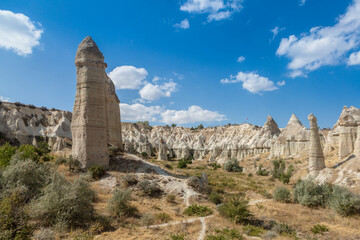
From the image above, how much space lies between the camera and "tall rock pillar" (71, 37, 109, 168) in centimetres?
1557

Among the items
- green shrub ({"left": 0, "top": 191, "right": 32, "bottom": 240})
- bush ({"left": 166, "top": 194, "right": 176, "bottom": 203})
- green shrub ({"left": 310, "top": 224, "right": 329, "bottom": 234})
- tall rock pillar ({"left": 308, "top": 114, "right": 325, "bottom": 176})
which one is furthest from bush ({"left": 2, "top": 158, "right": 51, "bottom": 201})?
tall rock pillar ({"left": 308, "top": 114, "right": 325, "bottom": 176})

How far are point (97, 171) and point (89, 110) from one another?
4369 millimetres

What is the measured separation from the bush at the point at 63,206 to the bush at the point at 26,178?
1.18 metres

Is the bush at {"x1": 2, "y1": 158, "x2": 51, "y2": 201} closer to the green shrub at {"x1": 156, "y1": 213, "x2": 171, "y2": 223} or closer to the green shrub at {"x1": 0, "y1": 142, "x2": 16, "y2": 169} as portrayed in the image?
the green shrub at {"x1": 0, "y1": 142, "x2": 16, "y2": 169}

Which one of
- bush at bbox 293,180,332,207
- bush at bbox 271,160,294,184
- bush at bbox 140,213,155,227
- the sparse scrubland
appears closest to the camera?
the sparse scrubland

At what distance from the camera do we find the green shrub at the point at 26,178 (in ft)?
31.7

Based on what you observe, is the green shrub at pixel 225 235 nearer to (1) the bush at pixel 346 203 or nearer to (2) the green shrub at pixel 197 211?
(2) the green shrub at pixel 197 211

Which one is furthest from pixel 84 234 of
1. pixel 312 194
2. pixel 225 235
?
pixel 312 194

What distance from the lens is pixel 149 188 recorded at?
46.2 feet

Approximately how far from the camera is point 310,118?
20.4 m

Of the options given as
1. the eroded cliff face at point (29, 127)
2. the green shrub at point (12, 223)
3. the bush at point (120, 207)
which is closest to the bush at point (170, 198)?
the bush at point (120, 207)

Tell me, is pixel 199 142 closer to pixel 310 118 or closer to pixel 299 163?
pixel 299 163

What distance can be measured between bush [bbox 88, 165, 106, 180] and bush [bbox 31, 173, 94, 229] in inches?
204

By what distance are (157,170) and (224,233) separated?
30.3ft
